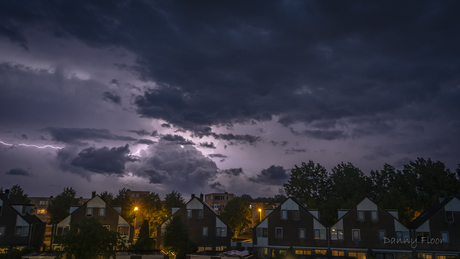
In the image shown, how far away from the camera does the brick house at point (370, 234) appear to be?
55469 millimetres

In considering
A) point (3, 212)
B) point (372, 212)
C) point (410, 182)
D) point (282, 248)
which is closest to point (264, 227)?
point (282, 248)

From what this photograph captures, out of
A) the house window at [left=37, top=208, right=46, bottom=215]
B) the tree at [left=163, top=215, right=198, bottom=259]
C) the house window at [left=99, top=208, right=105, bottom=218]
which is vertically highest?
the house window at [left=99, top=208, right=105, bottom=218]

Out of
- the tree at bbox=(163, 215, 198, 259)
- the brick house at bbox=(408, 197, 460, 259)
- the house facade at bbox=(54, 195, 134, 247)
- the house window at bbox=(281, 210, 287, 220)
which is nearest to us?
the tree at bbox=(163, 215, 198, 259)

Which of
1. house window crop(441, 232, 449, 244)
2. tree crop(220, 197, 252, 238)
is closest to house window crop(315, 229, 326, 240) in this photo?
house window crop(441, 232, 449, 244)

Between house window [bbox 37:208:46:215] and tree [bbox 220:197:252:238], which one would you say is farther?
house window [bbox 37:208:46:215]

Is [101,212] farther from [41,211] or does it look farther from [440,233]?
[41,211]

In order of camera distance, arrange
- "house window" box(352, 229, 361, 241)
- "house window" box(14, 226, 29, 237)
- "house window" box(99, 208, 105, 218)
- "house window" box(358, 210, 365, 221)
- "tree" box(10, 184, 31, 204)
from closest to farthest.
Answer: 1. "house window" box(352, 229, 361, 241)
2. "house window" box(358, 210, 365, 221)
3. "house window" box(14, 226, 29, 237)
4. "house window" box(99, 208, 105, 218)
5. "tree" box(10, 184, 31, 204)

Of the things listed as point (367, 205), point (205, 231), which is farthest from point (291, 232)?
Answer: point (205, 231)

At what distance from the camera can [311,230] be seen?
196 feet

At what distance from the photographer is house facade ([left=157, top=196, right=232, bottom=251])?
63.7 meters

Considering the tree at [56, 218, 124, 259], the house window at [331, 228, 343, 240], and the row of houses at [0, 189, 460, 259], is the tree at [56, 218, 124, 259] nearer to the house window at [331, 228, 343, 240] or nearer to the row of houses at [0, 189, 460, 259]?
the row of houses at [0, 189, 460, 259]

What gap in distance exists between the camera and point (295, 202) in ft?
203

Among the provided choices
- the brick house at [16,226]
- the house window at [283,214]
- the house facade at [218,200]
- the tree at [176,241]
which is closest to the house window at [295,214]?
the house window at [283,214]

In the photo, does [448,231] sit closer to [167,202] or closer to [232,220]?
[232,220]
